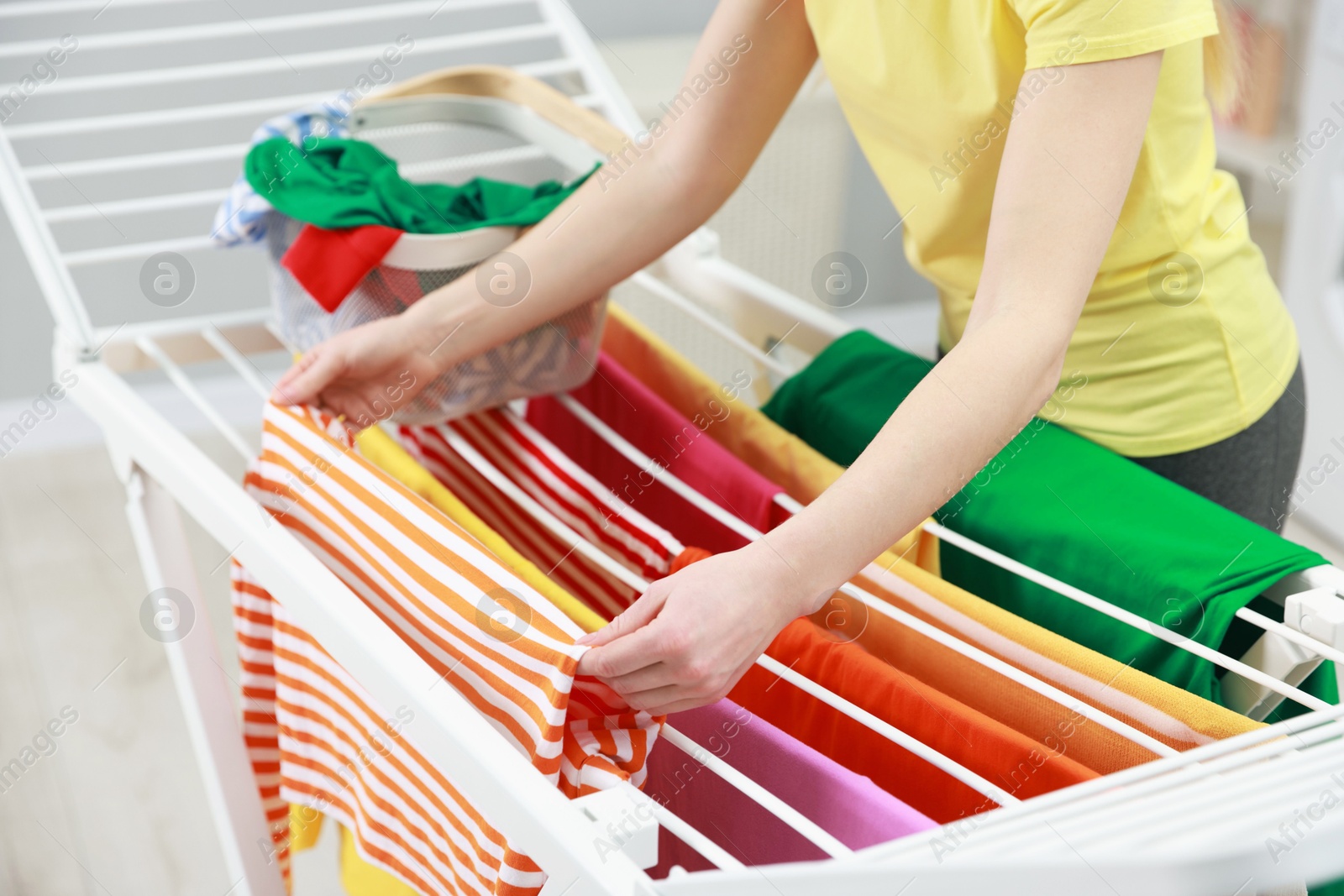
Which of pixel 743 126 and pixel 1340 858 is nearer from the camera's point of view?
pixel 1340 858

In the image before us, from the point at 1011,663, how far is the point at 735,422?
29 cm

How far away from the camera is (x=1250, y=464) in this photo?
34.9 inches

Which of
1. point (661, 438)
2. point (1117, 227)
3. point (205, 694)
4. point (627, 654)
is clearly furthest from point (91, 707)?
point (1117, 227)

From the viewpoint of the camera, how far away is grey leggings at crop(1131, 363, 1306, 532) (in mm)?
876

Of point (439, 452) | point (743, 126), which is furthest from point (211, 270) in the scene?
point (743, 126)

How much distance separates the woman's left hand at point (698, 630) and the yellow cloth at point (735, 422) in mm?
191

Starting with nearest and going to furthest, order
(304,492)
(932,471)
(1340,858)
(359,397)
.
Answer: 1. (1340,858)
2. (932,471)
3. (304,492)
4. (359,397)

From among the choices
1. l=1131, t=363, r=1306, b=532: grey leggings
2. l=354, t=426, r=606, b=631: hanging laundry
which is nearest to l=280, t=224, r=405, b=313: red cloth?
l=354, t=426, r=606, b=631: hanging laundry

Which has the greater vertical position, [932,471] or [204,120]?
[204,120]

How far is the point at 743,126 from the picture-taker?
0.93m

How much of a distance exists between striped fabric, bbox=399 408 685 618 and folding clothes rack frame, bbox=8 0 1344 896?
16 cm

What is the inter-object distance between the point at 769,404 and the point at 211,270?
151 cm

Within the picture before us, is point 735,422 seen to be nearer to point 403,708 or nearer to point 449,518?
point 449,518

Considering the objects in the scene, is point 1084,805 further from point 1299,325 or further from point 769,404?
point 1299,325
